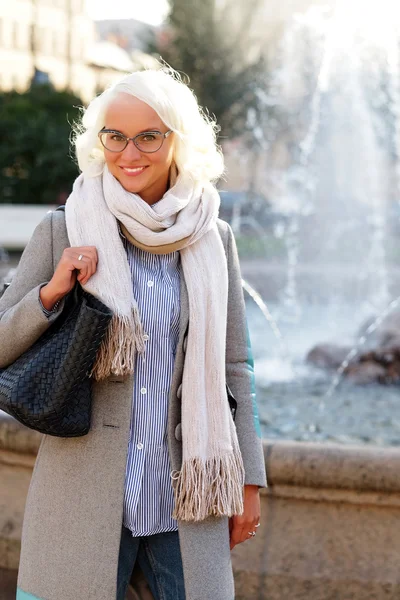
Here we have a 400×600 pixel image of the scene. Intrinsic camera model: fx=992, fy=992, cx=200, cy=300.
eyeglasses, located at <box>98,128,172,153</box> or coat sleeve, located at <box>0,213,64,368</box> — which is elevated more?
eyeglasses, located at <box>98,128,172,153</box>

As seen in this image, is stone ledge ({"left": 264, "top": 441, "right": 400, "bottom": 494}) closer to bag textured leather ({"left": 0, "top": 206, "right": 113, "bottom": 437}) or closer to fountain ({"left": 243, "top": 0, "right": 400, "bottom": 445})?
bag textured leather ({"left": 0, "top": 206, "right": 113, "bottom": 437})

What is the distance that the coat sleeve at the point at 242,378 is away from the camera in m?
2.22

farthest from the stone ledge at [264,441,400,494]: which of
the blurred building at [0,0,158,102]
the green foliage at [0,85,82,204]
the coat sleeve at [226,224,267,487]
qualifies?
the blurred building at [0,0,158,102]

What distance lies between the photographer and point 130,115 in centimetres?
208

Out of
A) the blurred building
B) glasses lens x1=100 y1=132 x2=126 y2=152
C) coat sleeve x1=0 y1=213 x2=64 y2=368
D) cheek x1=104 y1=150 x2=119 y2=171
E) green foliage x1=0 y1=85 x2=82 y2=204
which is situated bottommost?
coat sleeve x1=0 y1=213 x2=64 y2=368

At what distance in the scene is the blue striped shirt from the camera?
2.07 metres

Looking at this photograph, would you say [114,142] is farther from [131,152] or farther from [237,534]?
[237,534]

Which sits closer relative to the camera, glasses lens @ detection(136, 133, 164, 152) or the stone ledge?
glasses lens @ detection(136, 133, 164, 152)

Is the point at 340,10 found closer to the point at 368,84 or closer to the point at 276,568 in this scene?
the point at 368,84

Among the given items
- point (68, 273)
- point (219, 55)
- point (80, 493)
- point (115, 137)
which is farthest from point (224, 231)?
point (219, 55)

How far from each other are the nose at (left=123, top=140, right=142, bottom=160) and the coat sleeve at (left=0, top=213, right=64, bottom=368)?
213 millimetres

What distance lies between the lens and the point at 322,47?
23.7 m

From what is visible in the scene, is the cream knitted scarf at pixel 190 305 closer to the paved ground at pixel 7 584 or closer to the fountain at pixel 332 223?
the paved ground at pixel 7 584

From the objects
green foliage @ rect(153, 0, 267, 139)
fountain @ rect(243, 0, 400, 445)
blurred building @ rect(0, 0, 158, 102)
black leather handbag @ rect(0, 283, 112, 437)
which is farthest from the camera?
blurred building @ rect(0, 0, 158, 102)
